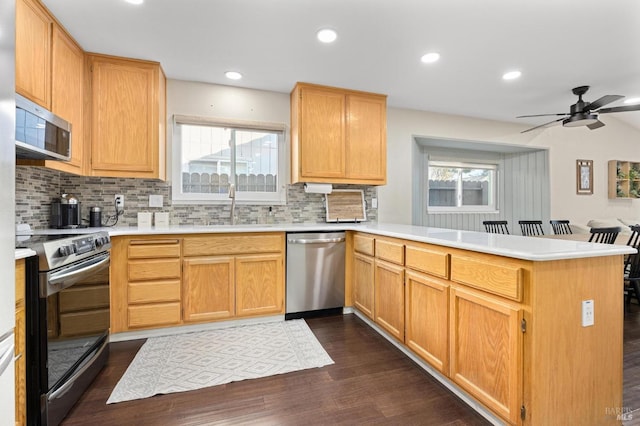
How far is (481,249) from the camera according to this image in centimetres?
148

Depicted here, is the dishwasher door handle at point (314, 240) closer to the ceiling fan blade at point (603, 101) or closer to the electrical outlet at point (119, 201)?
the electrical outlet at point (119, 201)

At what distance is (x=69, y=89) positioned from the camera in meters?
2.37

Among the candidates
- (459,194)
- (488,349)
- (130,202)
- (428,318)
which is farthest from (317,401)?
(459,194)

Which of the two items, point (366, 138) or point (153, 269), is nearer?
point (153, 269)

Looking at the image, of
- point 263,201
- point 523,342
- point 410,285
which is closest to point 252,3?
point 263,201

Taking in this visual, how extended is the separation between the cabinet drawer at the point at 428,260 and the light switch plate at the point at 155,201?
2.46 meters

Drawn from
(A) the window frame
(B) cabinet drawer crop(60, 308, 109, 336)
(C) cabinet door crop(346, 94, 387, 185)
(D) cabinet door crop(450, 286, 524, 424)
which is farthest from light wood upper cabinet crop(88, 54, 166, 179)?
(A) the window frame

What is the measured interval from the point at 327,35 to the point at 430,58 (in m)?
1.02

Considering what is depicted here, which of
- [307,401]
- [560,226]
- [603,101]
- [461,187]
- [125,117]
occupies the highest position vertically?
[603,101]

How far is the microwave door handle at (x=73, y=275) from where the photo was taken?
4.89 feet

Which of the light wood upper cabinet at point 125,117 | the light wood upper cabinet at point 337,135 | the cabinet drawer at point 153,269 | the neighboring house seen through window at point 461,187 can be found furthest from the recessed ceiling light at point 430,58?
the cabinet drawer at point 153,269

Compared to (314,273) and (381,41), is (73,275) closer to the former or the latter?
(314,273)

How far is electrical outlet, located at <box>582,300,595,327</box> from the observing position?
4.48 ft

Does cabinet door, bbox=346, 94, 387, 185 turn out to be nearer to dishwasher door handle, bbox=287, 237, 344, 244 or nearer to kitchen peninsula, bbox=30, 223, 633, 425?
dishwasher door handle, bbox=287, 237, 344, 244
